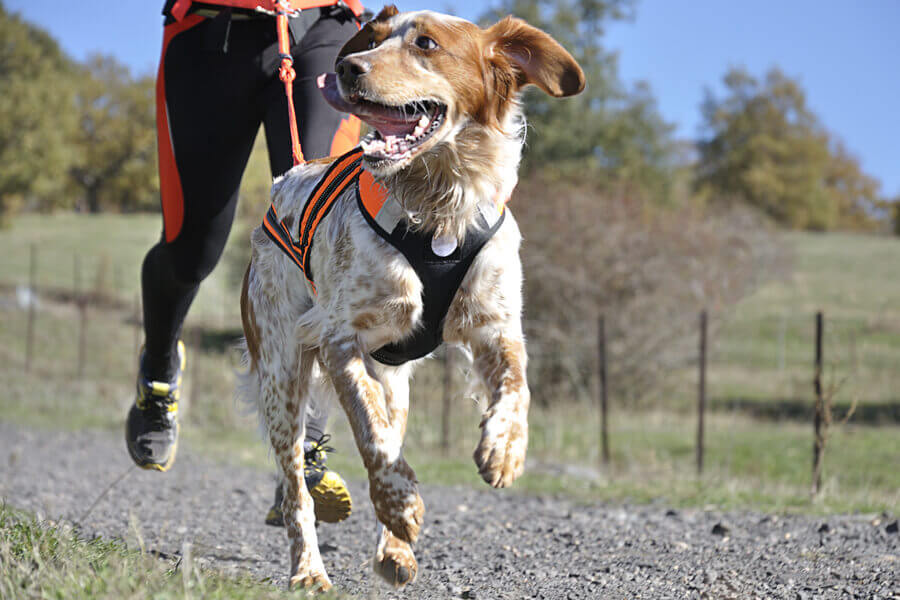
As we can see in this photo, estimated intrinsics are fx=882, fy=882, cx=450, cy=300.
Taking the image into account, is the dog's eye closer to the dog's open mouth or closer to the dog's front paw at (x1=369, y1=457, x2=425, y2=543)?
the dog's open mouth

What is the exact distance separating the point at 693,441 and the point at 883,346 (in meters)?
11.4

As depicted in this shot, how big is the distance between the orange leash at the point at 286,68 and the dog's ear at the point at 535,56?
103 centimetres

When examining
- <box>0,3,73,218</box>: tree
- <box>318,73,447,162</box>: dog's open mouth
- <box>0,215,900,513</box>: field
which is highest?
<box>0,3,73,218</box>: tree

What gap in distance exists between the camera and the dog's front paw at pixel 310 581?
2877 mm

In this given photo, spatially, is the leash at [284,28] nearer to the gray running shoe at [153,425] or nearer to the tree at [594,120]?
the gray running shoe at [153,425]

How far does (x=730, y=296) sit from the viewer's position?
1712 cm

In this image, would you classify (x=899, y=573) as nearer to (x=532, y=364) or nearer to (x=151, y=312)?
(x=151, y=312)

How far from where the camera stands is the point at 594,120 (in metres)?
28.8

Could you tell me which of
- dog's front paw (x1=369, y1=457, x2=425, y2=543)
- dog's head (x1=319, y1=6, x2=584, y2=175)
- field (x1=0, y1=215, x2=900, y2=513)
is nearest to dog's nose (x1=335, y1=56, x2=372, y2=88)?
dog's head (x1=319, y1=6, x2=584, y2=175)

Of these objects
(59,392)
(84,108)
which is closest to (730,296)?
(59,392)

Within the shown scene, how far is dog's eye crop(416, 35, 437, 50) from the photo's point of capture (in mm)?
2629

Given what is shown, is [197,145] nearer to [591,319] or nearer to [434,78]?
[434,78]

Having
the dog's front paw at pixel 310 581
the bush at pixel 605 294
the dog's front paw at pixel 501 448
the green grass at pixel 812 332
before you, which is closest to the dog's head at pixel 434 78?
the dog's front paw at pixel 501 448

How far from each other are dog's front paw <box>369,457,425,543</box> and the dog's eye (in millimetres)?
1233
